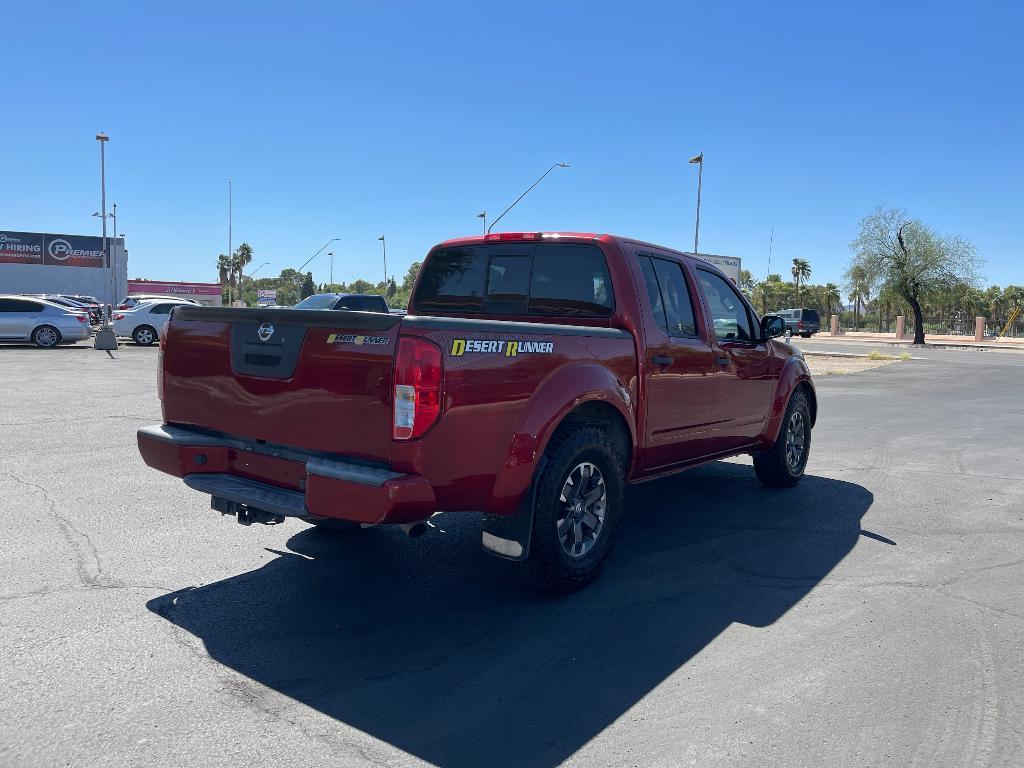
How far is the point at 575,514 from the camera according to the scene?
4.41m

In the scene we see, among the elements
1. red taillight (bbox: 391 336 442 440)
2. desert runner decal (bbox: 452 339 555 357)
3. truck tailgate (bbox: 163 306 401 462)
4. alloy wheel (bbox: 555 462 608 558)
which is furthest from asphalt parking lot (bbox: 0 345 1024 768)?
desert runner decal (bbox: 452 339 555 357)

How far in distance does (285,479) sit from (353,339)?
858 millimetres

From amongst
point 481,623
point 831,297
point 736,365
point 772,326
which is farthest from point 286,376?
point 831,297

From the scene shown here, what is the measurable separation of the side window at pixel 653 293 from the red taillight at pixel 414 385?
6.97 feet

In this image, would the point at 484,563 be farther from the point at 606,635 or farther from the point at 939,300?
the point at 939,300

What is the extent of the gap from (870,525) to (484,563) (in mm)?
3130

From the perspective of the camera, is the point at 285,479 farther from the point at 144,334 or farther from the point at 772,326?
the point at 144,334

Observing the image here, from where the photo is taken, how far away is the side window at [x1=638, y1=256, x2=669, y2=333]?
17.1ft

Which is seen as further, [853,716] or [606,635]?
Result: [606,635]

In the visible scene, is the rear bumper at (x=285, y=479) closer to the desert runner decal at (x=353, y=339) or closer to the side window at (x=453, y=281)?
the desert runner decal at (x=353, y=339)

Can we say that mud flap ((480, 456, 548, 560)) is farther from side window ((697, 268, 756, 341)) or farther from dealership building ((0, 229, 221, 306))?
dealership building ((0, 229, 221, 306))

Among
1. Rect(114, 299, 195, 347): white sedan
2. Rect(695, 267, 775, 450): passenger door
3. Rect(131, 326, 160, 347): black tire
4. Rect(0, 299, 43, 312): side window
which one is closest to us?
Rect(695, 267, 775, 450): passenger door

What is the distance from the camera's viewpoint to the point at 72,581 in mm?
4441

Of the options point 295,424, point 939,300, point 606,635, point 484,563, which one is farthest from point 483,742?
point 939,300
